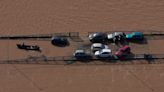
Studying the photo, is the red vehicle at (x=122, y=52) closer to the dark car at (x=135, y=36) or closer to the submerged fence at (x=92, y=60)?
the submerged fence at (x=92, y=60)

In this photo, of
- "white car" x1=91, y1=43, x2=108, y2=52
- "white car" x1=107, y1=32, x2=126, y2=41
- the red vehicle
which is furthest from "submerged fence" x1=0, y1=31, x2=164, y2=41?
the red vehicle

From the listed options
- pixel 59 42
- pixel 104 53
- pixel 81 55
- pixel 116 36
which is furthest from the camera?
pixel 59 42

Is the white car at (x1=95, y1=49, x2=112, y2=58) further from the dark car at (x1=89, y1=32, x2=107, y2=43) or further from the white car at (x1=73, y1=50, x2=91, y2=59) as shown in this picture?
the dark car at (x1=89, y1=32, x2=107, y2=43)

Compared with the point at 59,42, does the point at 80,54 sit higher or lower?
lower

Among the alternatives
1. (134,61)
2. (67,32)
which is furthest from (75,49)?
(134,61)

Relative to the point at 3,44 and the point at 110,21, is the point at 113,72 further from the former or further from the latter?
the point at 3,44

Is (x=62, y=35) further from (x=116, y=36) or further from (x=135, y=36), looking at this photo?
(x=135, y=36)

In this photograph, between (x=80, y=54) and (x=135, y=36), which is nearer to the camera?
(x=80, y=54)

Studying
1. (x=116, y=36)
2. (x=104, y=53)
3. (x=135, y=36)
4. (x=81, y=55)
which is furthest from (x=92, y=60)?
(x=135, y=36)

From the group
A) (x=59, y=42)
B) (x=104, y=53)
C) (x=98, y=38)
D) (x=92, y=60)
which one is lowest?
(x=92, y=60)

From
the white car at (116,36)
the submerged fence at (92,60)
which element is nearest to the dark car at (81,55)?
the submerged fence at (92,60)

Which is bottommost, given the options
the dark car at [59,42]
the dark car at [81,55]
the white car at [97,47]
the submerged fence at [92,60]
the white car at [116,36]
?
the submerged fence at [92,60]

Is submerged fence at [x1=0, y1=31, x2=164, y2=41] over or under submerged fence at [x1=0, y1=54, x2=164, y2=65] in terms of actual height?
over
